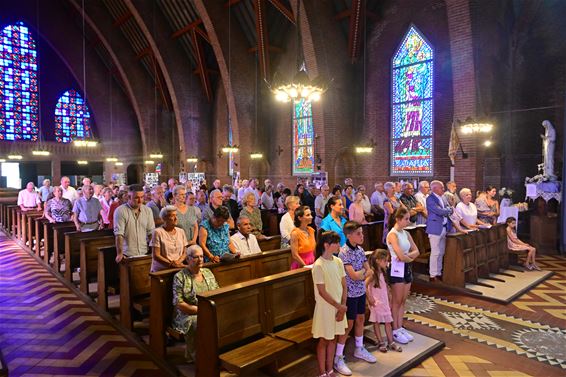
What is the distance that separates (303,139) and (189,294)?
13497 millimetres

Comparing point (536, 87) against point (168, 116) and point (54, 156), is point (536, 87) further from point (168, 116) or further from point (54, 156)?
point (54, 156)

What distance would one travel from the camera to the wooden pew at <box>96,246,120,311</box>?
18.7ft

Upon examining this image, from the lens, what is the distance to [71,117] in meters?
23.8

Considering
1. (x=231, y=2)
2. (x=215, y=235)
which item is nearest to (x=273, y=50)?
(x=231, y=2)

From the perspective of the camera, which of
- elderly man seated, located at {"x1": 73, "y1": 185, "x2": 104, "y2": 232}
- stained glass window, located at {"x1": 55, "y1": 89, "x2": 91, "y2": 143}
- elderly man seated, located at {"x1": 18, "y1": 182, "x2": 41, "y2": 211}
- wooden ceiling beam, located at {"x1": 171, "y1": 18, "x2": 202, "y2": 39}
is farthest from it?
stained glass window, located at {"x1": 55, "y1": 89, "x2": 91, "y2": 143}

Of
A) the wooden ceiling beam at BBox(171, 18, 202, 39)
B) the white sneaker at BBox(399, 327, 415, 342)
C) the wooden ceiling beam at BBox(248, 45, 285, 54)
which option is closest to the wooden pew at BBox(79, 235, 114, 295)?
the white sneaker at BBox(399, 327, 415, 342)

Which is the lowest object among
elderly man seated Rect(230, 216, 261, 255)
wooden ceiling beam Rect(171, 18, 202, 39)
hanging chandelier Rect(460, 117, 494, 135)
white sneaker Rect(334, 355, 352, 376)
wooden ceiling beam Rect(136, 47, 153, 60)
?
white sneaker Rect(334, 355, 352, 376)

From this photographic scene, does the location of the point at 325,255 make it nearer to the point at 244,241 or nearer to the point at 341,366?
the point at 341,366

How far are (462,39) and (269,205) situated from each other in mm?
7231

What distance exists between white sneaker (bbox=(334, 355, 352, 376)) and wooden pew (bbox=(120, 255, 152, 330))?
2464 millimetres

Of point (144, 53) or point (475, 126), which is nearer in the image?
point (475, 126)

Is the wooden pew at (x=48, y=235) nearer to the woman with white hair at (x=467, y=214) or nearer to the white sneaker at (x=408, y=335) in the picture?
the white sneaker at (x=408, y=335)

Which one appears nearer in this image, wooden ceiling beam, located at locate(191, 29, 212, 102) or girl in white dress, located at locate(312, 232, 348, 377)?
girl in white dress, located at locate(312, 232, 348, 377)

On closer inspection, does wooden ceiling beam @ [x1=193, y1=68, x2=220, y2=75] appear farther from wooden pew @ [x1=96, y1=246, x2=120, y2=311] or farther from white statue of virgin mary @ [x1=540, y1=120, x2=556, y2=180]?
wooden pew @ [x1=96, y1=246, x2=120, y2=311]
